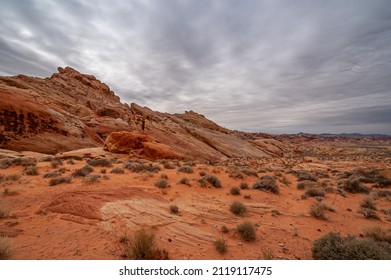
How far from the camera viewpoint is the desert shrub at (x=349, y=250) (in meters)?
4.39

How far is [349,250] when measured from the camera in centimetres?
452

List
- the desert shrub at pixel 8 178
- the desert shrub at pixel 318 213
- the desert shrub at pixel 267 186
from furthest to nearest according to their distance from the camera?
the desert shrub at pixel 267 186 → the desert shrub at pixel 8 178 → the desert shrub at pixel 318 213

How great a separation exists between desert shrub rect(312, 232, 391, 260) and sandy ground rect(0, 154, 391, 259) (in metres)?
0.43

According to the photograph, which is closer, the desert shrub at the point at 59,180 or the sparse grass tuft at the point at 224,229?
the sparse grass tuft at the point at 224,229

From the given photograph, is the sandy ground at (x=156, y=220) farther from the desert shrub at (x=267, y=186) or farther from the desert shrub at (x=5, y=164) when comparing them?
the desert shrub at (x=5, y=164)

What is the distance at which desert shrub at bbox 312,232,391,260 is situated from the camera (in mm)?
4387

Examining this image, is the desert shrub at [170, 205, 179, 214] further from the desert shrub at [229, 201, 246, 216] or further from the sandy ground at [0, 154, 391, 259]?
the desert shrub at [229, 201, 246, 216]

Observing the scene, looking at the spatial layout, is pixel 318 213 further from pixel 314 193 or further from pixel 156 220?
pixel 156 220

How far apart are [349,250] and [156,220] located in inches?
192

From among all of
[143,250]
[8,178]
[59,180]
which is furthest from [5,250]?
[8,178]

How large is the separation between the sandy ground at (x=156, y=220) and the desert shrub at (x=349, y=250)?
43cm

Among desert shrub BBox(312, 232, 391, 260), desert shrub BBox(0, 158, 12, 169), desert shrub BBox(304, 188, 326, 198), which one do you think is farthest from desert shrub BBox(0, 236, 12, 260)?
desert shrub BBox(304, 188, 326, 198)

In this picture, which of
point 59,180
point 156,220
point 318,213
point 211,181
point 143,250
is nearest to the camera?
point 143,250

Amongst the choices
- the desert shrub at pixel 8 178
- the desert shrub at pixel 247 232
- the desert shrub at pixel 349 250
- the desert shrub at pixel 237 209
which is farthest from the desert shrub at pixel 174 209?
the desert shrub at pixel 8 178
